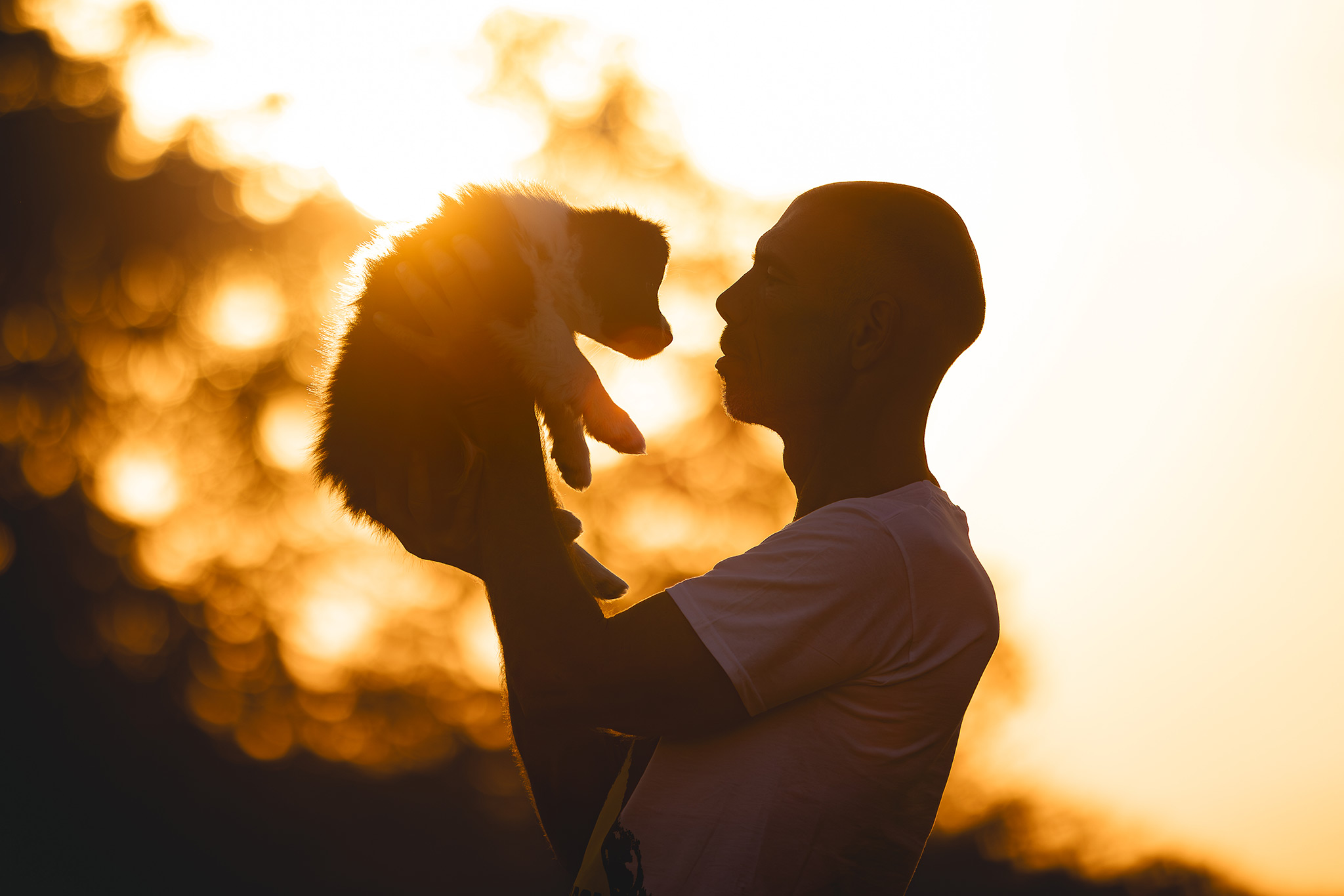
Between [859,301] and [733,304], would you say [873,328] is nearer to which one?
[859,301]

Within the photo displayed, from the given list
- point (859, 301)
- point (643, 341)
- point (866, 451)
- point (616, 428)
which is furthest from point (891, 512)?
point (643, 341)

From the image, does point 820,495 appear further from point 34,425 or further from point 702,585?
point 34,425

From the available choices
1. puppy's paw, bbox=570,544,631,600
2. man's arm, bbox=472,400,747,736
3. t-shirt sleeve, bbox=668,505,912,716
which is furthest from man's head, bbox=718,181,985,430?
man's arm, bbox=472,400,747,736

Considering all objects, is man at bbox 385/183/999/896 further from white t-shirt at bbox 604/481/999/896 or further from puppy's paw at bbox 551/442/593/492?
A: puppy's paw at bbox 551/442/593/492

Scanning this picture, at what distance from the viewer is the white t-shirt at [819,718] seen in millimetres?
1704

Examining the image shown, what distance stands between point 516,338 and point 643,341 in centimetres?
85

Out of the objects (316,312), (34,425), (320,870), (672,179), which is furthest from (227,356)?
(320,870)

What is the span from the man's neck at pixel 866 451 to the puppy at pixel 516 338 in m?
0.57

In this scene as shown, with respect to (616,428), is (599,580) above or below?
below

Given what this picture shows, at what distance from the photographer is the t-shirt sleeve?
1.70m

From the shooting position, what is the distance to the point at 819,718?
178 centimetres

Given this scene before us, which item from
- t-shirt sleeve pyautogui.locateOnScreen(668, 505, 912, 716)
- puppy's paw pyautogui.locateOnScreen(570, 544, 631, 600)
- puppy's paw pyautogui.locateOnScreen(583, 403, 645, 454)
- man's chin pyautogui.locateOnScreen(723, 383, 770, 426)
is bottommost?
t-shirt sleeve pyautogui.locateOnScreen(668, 505, 912, 716)

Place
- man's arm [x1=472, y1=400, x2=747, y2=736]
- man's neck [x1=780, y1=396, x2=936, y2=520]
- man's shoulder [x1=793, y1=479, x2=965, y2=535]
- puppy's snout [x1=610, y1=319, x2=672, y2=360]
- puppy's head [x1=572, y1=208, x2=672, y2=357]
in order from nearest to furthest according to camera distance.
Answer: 1. man's arm [x1=472, y1=400, x2=747, y2=736]
2. man's shoulder [x1=793, y1=479, x2=965, y2=535]
3. man's neck [x1=780, y1=396, x2=936, y2=520]
4. puppy's head [x1=572, y1=208, x2=672, y2=357]
5. puppy's snout [x1=610, y1=319, x2=672, y2=360]

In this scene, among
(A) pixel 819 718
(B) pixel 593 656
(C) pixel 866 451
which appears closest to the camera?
(B) pixel 593 656
